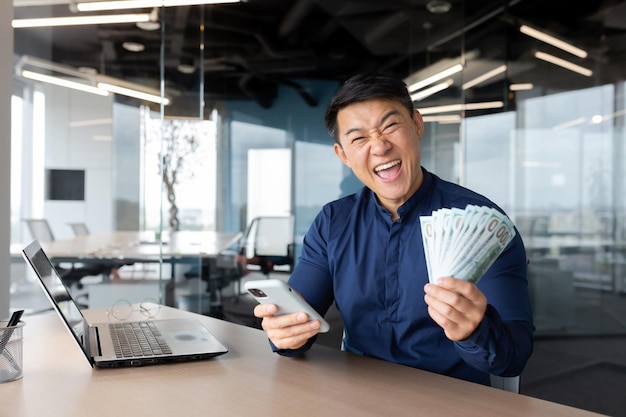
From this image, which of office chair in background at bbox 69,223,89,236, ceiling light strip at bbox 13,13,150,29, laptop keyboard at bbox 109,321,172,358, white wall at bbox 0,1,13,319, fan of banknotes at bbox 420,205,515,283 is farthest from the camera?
office chair in background at bbox 69,223,89,236

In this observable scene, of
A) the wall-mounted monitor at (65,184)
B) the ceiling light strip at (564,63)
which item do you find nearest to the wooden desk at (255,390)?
the ceiling light strip at (564,63)

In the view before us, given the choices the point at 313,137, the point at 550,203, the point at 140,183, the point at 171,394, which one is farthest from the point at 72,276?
the point at 171,394

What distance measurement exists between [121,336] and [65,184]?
4.39 meters

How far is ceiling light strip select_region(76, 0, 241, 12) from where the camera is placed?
162 inches

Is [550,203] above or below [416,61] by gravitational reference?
below

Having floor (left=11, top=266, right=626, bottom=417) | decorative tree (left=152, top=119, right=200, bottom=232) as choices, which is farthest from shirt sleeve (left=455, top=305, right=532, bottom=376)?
decorative tree (left=152, top=119, right=200, bottom=232)

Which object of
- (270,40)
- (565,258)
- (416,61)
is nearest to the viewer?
(565,258)

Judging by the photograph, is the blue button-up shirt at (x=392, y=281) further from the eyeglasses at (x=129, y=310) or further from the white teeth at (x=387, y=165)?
the eyeglasses at (x=129, y=310)

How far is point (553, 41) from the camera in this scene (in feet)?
14.9

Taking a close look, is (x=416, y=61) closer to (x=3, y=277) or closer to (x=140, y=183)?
(x=140, y=183)

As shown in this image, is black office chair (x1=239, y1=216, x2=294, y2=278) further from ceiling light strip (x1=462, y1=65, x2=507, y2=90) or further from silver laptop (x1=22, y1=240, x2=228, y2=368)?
silver laptop (x1=22, y1=240, x2=228, y2=368)

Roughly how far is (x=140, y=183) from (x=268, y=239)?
1.43 meters

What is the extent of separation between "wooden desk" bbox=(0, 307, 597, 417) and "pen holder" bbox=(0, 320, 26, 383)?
0.02 m

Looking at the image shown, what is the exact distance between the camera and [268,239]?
18.0 ft
